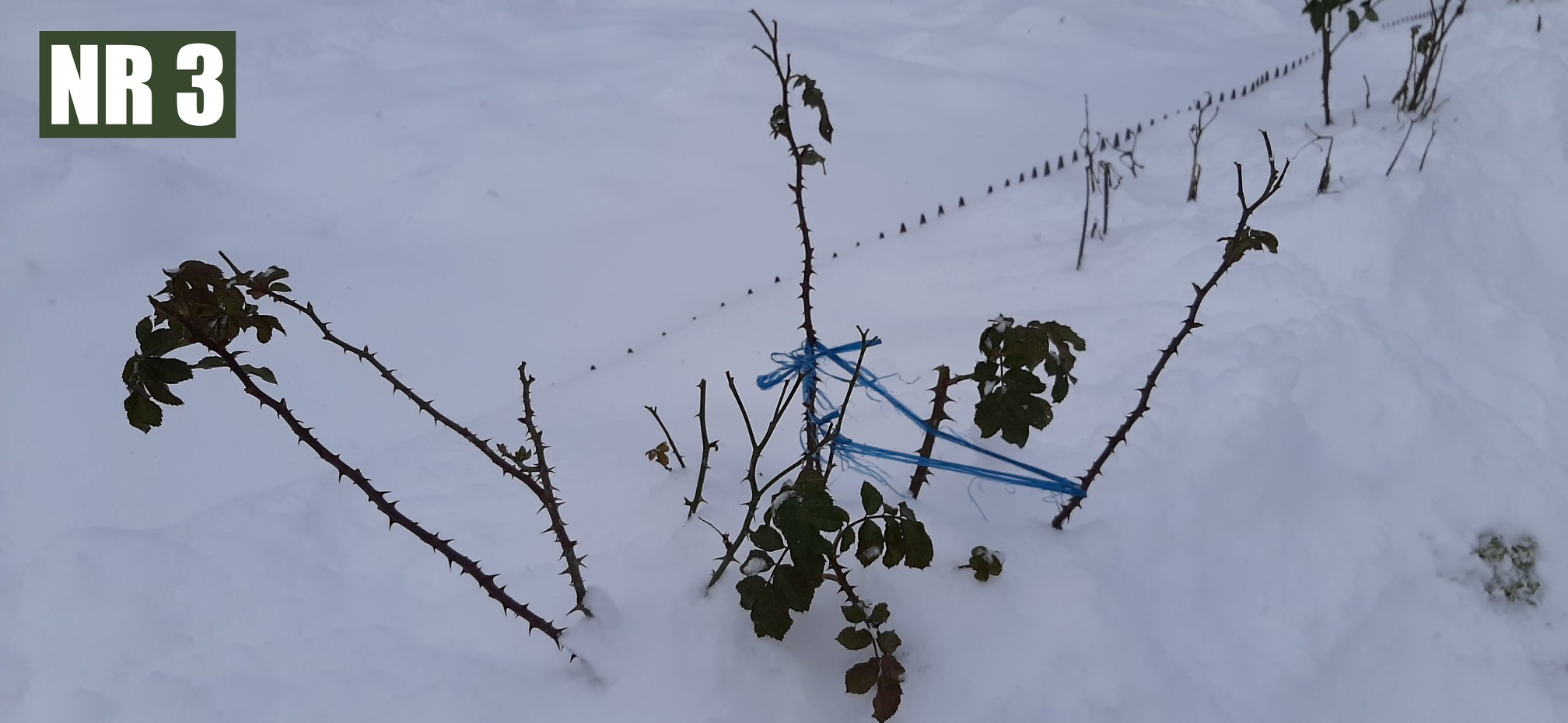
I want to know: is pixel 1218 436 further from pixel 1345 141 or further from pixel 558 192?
pixel 558 192

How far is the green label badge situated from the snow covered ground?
234 mm

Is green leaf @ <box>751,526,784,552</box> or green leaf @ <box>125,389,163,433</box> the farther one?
green leaf @ <box>751,526,784,552</box>

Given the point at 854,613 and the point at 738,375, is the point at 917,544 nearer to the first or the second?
the point at 854,613

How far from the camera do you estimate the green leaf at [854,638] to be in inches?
52.8

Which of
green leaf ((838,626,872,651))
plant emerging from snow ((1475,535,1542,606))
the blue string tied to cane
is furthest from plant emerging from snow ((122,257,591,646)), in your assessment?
plant emerging from snow ((1475,535,1542,606))

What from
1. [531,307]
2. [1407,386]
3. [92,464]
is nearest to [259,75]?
[531,307]

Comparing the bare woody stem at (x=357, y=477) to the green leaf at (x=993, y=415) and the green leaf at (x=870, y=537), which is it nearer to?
the green leaf at (x=870, y=537)

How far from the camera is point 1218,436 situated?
2.13 metres

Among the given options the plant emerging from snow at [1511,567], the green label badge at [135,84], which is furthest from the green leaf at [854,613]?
the green label badge at [135,84]

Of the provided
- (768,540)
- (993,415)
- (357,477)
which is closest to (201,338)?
(357,477)

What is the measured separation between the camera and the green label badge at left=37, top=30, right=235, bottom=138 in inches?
242

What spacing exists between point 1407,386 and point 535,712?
7.97 feet

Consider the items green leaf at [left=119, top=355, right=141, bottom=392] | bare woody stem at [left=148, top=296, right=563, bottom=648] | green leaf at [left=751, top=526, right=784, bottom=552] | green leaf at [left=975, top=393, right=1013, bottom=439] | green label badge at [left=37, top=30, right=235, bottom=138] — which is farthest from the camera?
green label badge at [left=37, top=30, right=235, bottom=138]

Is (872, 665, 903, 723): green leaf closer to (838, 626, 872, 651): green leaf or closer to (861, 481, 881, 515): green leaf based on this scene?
(838, 626, 872, 651): green leaf
